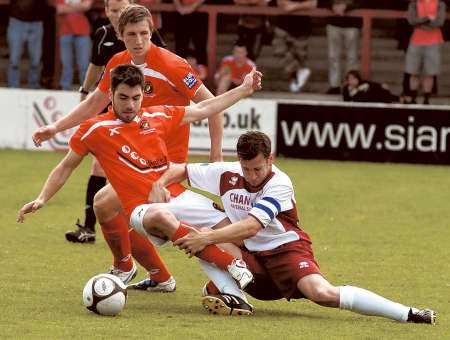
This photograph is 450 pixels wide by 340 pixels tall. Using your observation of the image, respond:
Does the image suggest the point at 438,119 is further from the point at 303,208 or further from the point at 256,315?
the point at 256,315

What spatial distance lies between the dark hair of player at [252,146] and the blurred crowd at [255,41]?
10624 millimetres

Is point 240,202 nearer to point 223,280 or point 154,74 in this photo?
point 223,280

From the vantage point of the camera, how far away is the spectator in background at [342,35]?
64.1ft

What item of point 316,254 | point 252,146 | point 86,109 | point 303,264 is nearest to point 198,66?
point 316,254

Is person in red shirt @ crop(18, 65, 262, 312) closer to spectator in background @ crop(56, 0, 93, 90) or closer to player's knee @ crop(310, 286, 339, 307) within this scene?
player's knee @ crop(310, 286, 339, 307)

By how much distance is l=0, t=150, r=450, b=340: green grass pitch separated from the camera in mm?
7941

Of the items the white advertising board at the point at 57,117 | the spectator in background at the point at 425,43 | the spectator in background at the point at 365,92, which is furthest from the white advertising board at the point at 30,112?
the spectator in background at the point at 425,43

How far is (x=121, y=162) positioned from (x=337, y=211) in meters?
5.70

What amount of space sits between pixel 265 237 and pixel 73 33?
38.2 ft

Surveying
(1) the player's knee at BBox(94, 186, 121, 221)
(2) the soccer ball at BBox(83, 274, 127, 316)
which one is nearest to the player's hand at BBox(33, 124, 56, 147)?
(1) the player's knee at BBox(94, 186, 121, 221)

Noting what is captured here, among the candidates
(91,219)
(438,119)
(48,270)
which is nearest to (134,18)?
(48,270)

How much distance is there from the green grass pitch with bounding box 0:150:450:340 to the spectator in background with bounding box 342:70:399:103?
1092 millimetres

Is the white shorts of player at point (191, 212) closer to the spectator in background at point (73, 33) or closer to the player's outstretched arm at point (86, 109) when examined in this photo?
the player's outstretched arm at point (86, 109)

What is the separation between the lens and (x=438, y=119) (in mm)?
17875
